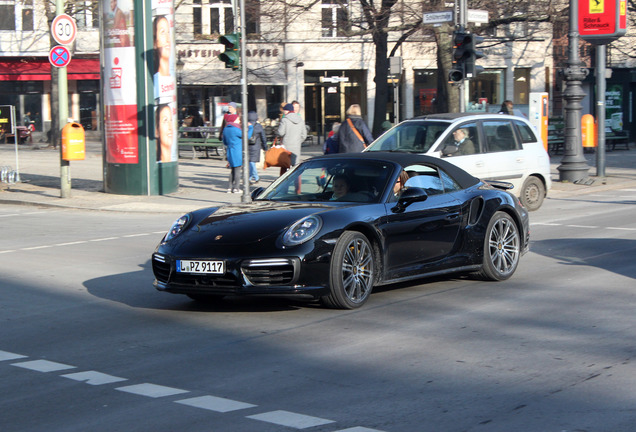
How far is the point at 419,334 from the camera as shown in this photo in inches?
287

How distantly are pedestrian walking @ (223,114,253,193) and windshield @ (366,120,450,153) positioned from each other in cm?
522

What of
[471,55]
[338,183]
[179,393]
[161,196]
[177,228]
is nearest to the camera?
[179,393]

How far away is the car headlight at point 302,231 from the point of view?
780 cm

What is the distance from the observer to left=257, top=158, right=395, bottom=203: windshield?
8.75m

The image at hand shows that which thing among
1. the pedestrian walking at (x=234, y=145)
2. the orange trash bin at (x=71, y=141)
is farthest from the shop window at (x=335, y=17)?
the orange trash bin at (x=71, y=141)

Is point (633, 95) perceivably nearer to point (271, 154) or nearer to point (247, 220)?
point (271, 154)

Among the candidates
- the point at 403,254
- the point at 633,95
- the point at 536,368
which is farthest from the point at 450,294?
the point at 633,95

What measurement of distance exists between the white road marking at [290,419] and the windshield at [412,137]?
1042 cm

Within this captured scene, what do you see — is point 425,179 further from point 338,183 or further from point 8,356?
point 8,356

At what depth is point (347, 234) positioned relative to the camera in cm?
811

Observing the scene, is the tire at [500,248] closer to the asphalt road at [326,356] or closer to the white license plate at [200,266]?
the asphalt road at [326,356]

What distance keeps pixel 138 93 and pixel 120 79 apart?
0.48 metres

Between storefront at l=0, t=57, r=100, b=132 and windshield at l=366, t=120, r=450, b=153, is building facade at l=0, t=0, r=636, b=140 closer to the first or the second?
storefront at l=0, t=57, r=100, b=132

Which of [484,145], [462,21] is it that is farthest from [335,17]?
[484,145]
